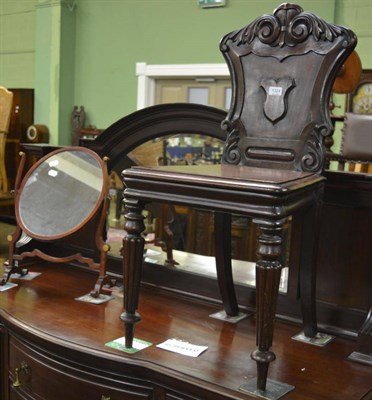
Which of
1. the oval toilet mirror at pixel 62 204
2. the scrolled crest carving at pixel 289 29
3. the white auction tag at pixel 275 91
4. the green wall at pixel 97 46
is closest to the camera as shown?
the scrolled crest carving at pixel 289 29

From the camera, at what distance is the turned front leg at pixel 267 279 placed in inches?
58.1

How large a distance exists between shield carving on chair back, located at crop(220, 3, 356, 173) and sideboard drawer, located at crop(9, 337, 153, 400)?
0.84 meters

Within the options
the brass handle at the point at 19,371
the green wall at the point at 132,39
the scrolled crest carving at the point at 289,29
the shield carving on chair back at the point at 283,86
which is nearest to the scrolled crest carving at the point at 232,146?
the shield carving on chair back at the point at 283,86

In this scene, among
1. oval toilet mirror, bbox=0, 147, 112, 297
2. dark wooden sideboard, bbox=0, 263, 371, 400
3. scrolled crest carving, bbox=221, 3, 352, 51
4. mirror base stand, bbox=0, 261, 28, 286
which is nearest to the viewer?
dark wooden sideboard, bbox=0, 263, 371, 400

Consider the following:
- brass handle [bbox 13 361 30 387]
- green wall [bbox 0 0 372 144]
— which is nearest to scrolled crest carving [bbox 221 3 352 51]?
brass handle [bbox 13 361 30 387]

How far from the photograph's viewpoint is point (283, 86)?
6.44ft

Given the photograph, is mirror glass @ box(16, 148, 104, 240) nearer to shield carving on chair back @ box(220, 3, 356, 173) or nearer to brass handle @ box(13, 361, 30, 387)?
brass handle @ box(13, 361, 30, 387)

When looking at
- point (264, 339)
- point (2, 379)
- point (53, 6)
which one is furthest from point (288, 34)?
point (53, 6)

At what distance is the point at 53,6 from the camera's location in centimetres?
726

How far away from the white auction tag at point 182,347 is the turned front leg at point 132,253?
202 millimetres

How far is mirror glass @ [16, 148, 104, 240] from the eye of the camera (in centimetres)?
249

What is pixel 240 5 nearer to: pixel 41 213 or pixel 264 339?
pixel 41 213

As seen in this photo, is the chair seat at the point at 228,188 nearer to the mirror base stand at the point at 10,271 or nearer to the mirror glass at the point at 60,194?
the mirror glass at the point at 60,194

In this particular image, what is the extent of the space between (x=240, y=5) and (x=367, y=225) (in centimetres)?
467
